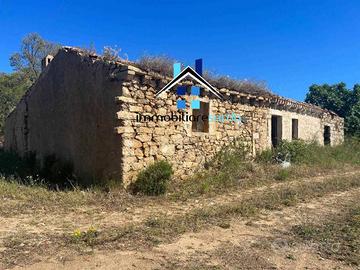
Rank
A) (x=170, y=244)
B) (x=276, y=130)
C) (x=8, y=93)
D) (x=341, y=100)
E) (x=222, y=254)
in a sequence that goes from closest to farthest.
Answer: (x=222, y=254) → (x=170, y=244) → (x=276, y=130) → (x=341, y=100) → (x=8, y=93)

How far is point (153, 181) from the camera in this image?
766 cm

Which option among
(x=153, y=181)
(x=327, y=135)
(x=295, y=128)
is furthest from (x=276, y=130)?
(x=153, y=181)

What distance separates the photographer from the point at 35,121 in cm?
1350

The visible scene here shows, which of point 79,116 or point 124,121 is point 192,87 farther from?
point 79,116

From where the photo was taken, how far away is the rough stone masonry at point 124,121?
7871 mm

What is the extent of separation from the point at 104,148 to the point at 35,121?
657cm

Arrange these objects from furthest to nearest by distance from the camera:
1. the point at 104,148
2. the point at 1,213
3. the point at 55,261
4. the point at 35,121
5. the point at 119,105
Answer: the point at 35,121
the point at 104,148
the point at 119,105
the point at 1,213
the point at 55,261

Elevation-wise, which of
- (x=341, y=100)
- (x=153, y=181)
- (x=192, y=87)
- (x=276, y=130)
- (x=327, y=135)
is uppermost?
(x=341, y=100)

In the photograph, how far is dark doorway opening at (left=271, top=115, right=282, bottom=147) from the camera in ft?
44.4

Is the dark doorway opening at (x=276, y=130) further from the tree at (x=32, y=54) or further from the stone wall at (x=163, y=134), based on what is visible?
the tree at (x=32, y=54)

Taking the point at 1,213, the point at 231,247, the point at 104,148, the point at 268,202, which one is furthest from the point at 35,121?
the point at 231,247

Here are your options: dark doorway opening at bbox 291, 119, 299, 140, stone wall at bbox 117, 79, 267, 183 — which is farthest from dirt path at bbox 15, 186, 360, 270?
dark doorway opening at bbox 291, 119, 299, 140

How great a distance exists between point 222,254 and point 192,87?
594 centimetres

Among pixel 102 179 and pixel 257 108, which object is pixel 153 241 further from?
pixel 257 108
